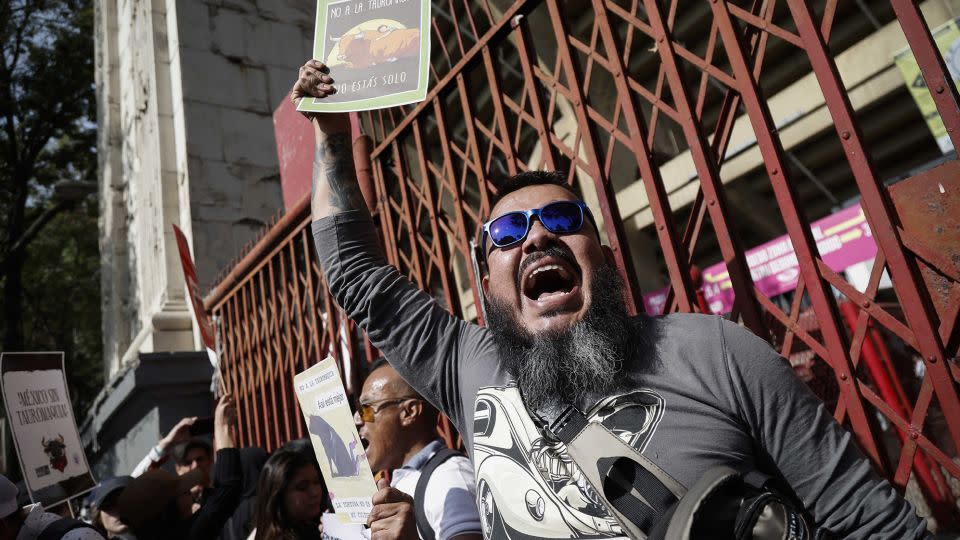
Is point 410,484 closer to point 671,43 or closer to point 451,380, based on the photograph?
point 451,380

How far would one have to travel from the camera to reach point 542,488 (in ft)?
5.20

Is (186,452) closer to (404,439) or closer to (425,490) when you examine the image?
(404,439)

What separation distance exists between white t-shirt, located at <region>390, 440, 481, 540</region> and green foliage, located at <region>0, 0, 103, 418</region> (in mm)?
13235

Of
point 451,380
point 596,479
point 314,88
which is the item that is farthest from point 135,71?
point 596,479

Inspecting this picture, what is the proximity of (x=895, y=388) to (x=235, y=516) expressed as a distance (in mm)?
6213

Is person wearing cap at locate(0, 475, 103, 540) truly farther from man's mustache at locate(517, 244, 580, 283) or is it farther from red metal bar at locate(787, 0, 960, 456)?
red metal bar at locate(787, 0, 960, 456)

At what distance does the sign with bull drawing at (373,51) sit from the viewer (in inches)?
89.7

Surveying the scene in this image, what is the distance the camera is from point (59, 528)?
3.25 meters

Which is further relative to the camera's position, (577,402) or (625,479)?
(577,402)

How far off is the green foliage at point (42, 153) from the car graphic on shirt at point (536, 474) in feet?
46.0

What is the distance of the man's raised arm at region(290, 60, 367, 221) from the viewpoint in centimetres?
229

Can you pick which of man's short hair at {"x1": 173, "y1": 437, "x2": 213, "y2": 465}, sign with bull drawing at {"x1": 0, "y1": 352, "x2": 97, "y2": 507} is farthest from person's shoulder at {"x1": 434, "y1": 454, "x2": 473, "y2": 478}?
man's short hair at {"x1": 173, "y1": 437, "x2": 213, "y2": 465}

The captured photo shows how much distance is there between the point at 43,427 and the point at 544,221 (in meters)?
3.99

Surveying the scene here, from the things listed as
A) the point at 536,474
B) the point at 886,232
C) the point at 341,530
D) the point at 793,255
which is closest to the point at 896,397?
the point at 793,255
